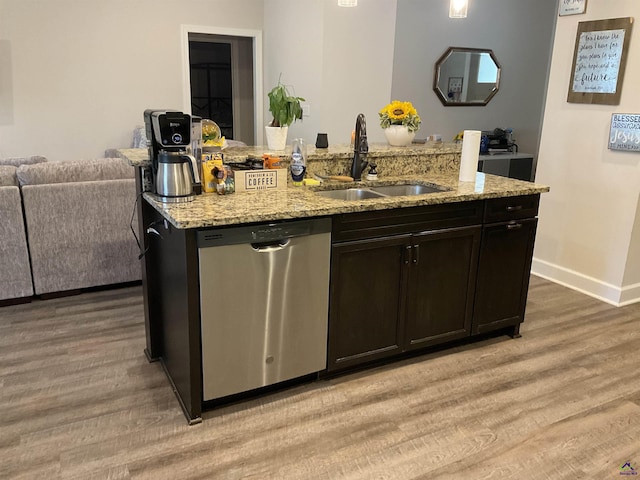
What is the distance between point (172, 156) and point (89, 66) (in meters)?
4.55

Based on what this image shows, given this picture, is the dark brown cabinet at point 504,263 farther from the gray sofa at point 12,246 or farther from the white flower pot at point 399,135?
the gray sofa at point 12,246

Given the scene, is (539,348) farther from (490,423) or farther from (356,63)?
(356,63)

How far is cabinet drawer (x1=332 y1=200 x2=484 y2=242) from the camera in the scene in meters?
2.56

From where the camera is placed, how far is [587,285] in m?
4.11

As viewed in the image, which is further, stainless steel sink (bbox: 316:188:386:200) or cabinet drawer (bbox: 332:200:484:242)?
stainless steel sink (bbox: 316:188:386:200)

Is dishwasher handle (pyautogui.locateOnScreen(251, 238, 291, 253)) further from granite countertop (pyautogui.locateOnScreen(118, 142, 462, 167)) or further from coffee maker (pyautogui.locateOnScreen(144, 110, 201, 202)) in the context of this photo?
granite countertop (pyautogui.locateOnScreen(118, 142, 462, 167))

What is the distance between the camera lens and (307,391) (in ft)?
8.85

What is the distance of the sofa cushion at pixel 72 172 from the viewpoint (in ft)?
11.5

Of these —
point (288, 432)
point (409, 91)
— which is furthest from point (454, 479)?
point (409, 91)

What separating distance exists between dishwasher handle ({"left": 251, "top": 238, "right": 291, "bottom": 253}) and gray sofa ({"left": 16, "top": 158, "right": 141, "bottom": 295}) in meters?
1.76

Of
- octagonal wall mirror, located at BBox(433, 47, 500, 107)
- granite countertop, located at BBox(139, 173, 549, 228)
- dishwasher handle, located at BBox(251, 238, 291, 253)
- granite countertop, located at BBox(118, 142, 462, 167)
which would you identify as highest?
octagonal wall mirror, located at BBox(433, 47, 500, 107)

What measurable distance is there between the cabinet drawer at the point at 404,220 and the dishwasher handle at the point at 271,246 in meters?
0.26

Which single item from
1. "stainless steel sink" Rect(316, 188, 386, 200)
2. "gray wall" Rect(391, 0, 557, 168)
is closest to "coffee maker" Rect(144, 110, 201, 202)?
"stainless steel sink" Rect(316, 188, 386, 200)

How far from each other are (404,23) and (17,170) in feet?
13.0
